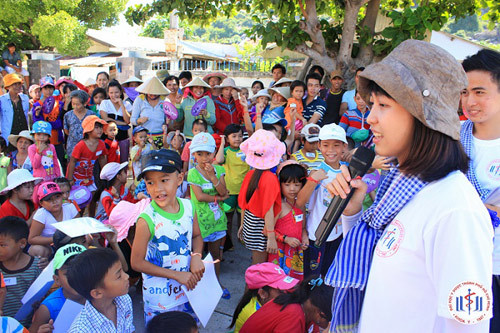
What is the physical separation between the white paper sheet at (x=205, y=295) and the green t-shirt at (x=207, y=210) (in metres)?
1.09

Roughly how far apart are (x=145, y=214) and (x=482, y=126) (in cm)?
197

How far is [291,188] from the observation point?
12.1ft

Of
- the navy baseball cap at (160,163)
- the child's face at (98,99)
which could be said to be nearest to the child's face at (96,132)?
the child's face at (98,99)

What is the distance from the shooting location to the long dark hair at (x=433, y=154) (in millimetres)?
1205

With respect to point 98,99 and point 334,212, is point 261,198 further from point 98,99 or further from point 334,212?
point 98,99

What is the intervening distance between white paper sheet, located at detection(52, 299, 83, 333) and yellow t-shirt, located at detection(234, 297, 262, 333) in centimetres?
111

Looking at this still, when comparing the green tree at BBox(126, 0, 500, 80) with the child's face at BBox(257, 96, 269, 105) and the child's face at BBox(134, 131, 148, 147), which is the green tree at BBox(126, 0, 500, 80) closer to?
the child's face at BBox(257, 96, 269, 105)

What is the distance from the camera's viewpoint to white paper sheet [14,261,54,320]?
2.62 m

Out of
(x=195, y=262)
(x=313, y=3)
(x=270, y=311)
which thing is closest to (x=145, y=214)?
(x=195, y=262)

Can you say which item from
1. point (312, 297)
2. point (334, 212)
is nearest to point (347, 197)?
point (334, 212)

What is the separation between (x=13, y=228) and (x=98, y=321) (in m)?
1.19

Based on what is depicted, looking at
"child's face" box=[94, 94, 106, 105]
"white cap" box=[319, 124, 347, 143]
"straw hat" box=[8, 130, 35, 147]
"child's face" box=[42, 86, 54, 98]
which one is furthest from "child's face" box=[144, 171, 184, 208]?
"child's face" box=[42, 86, 54, 98]

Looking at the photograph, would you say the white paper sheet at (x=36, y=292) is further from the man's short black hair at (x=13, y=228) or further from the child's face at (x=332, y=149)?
the child's face at (x=332, y=149)

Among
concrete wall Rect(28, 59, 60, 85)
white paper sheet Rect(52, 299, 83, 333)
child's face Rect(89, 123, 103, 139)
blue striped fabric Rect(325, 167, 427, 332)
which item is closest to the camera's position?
blue striped fabric Rect(325, 167, 427, 332)
